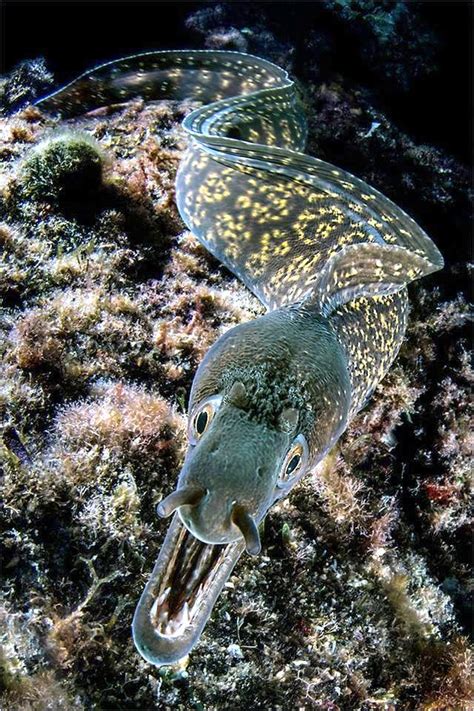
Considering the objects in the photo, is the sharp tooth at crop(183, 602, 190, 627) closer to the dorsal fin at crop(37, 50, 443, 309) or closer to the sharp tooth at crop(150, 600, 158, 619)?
the sharp tooth at crop(150, 600, 158, 619)

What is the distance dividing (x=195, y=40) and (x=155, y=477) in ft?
19.3

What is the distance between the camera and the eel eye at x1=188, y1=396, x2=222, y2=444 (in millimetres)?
2002

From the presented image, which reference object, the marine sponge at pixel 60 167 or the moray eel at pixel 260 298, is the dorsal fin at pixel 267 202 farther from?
the marine sponge at pixel 60 167

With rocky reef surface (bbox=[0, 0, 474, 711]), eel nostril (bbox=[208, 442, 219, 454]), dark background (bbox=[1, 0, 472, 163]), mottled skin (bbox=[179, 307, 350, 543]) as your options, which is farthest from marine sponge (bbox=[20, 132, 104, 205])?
dark background (bbox=[1, 0, 472, 163])

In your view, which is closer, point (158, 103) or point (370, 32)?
point (158, 103)

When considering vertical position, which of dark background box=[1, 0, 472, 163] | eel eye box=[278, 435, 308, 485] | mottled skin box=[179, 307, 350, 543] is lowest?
eel eye box=[278, 435, 308, 485]

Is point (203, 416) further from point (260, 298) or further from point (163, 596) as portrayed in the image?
point (260, 298)

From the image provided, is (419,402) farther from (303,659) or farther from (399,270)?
(303,659)

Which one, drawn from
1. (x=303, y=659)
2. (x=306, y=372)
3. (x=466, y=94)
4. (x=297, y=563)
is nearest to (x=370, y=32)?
(x=466, y=94)

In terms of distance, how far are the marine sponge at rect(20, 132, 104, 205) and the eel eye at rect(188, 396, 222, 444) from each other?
88.9 inches

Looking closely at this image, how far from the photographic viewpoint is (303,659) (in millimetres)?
2455

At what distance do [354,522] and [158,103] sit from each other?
4.03m

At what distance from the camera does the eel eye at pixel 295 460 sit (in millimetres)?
2006

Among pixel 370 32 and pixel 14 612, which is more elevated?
pixel 370 32
